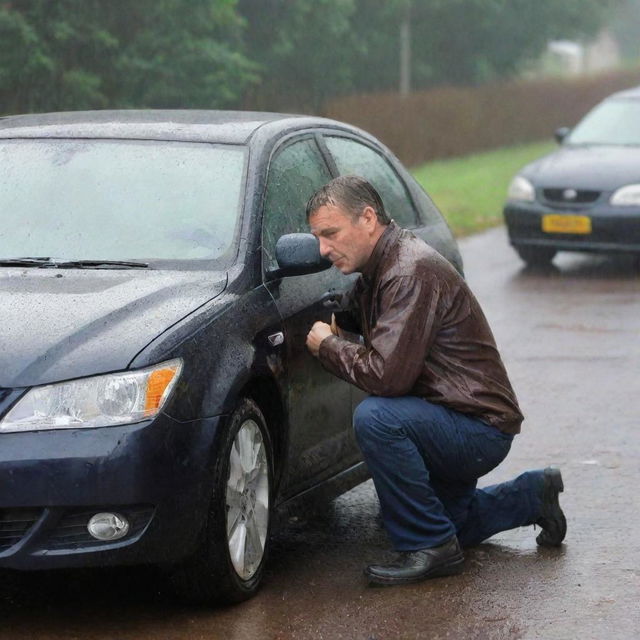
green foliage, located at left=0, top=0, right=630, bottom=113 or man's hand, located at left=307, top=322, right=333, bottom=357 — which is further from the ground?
man's hand, located at left=307, top=322, right=333, bottom=357

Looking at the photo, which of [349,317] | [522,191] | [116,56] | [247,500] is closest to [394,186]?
[349,317]

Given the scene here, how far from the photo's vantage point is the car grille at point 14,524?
15.3 feet

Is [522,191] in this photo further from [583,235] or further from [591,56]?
[591,56]

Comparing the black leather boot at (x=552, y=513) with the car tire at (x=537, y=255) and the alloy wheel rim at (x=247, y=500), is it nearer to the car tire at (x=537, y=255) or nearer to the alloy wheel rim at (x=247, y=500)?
the alloy wheel rim at (x=247, y=500)

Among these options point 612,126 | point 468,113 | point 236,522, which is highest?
point 236,522

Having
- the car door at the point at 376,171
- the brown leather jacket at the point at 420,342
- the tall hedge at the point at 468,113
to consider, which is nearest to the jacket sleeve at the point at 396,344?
the brown leather jacket at the point at 420,342

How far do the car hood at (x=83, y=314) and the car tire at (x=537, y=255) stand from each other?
33.1 ft

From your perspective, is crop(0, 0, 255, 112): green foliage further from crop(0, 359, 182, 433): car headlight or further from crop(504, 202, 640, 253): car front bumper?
crop(0, 359, 182, 433): car headlight

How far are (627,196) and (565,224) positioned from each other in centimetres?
61

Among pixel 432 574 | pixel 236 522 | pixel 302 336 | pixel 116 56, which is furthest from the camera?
pixel 116 56

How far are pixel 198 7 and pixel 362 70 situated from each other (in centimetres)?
1888

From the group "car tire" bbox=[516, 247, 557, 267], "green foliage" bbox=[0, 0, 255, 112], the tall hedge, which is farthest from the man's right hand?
the tall hedge

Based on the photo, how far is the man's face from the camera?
5402 mm

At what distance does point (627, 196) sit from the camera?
568 inches
